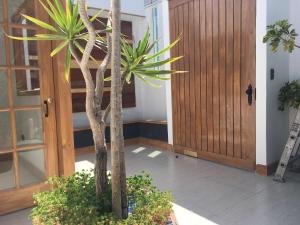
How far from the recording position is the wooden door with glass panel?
8.59ft

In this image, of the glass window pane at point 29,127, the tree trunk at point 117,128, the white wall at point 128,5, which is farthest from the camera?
the white wall at point 128,5

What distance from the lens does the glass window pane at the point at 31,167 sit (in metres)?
2.72

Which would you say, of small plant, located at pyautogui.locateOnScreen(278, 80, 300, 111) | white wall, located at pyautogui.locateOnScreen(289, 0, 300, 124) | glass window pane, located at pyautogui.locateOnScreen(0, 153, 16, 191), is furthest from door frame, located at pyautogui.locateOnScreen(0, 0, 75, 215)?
white wall, located at pyautogui.locateOnScreen(289, 0, 300, 124)

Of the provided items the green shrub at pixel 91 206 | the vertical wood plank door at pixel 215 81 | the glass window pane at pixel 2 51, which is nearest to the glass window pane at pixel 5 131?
the glass window pane at pixel 2 51

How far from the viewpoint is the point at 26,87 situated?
8.95ft

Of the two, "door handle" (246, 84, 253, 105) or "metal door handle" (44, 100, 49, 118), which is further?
"door handle" (246, 84, 253, 105)

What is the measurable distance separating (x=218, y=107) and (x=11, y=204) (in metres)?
2.83

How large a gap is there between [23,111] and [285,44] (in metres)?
2.76

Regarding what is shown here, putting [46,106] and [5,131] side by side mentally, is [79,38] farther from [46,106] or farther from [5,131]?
[5,131]

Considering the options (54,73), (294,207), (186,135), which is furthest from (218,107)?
(54,73)

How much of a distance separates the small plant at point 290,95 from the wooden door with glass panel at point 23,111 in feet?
8.79

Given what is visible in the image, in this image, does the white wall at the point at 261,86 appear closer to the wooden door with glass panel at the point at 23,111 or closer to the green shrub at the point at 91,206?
the green shrub at the point at 91,206

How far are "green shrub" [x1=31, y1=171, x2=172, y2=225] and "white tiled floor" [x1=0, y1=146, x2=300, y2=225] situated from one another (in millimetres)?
935

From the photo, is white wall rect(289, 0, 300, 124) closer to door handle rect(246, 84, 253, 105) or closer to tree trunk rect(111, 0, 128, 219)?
door handle rect(246, 84, 253, 105)
